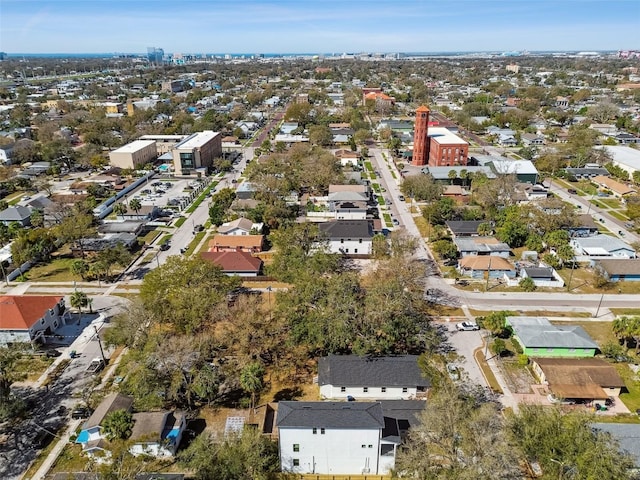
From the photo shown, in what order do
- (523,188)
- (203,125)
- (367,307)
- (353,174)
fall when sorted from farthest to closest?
(203,125) → (353,174) → (523,188) → (367,307)

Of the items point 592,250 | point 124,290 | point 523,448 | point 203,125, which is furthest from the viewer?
point 203,125

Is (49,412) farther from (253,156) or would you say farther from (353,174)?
(253,156)

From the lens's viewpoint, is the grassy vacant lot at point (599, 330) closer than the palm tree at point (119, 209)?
Yes

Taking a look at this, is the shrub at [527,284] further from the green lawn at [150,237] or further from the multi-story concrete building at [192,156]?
the multi-story concrete building at [192,156]

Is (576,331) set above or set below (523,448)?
below

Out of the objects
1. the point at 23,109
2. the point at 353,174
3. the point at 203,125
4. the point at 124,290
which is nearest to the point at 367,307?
the point at 124,290

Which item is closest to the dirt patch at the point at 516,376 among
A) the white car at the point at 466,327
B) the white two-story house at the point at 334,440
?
the white car at the point at 466,327

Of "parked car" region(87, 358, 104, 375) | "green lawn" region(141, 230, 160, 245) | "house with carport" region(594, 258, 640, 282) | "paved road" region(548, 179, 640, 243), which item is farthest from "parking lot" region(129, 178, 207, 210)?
"paved road" region(548, 179, 640, 243)

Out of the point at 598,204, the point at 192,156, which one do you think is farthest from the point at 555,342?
the point at 192,156
